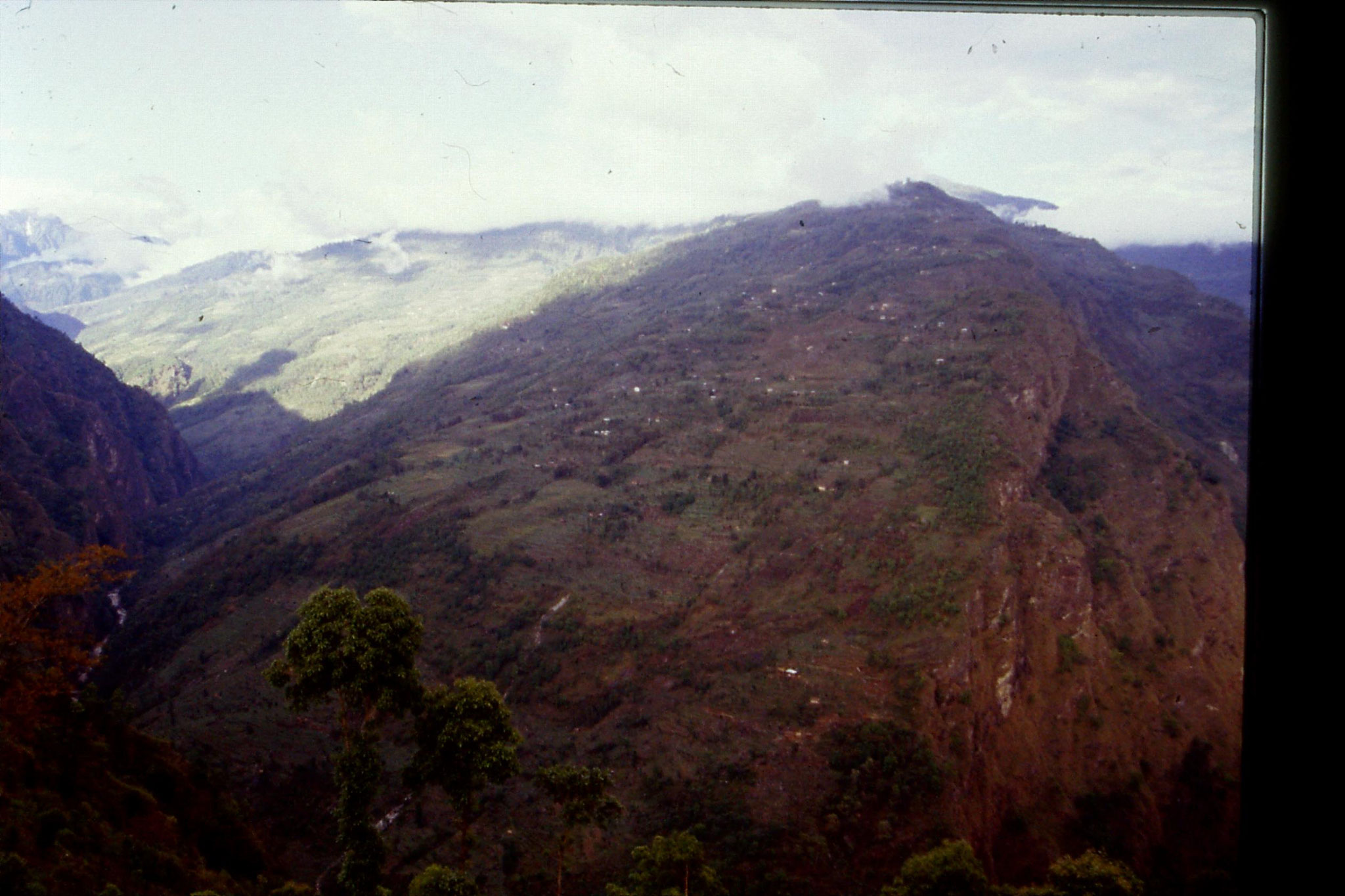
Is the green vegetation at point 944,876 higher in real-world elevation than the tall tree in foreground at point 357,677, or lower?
lower

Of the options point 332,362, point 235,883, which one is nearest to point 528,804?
point 235,883

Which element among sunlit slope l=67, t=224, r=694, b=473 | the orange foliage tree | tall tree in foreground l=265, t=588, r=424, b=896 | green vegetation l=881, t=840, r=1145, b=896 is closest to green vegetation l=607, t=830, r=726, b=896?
green vegetation l=881, t=840, r=1145, b=896

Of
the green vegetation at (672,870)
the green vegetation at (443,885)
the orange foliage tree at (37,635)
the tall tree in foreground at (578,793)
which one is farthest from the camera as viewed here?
the tall tree in foreground at (578,793)

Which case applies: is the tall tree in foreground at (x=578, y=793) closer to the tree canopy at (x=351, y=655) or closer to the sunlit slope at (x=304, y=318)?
the tree canopy at (x=351, y=655)

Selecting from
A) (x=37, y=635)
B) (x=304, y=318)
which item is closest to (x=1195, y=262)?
(x=37, y=635)

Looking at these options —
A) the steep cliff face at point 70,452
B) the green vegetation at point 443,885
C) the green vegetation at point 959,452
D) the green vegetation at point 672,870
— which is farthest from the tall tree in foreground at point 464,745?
the steep cliff face at point 70,452

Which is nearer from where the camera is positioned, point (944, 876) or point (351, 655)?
point (351, 655)

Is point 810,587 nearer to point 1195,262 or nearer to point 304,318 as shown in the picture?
point 1195,262
